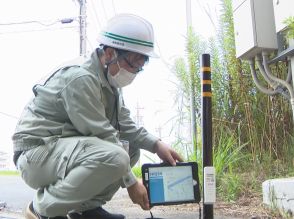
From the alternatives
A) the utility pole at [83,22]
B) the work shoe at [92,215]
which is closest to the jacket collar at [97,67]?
the work shoe at [92,215]

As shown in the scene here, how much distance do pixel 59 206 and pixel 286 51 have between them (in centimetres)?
176

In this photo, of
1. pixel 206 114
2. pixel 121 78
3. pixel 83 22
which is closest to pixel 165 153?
pixel 206 114

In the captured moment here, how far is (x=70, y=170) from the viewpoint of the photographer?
1.72 metres

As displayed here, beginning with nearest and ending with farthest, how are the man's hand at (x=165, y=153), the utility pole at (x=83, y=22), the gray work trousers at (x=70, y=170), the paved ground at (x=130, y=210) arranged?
the gray work trousers at (x=70, y=170)
the man's hand at (x=165, y=153)
the paved ground at (x=130, y=210)
the utility pole at (x=83, y=22)

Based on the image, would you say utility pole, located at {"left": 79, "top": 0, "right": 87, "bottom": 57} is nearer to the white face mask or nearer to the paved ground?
the paved ground

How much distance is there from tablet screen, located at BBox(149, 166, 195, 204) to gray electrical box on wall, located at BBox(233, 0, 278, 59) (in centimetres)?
129

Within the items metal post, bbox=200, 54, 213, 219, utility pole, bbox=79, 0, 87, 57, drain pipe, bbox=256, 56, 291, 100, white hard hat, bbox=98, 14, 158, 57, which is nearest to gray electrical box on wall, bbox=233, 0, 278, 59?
drain pipe, bbox=256, 56, 291, 100

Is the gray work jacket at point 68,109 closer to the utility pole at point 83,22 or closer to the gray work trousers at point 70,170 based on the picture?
the gray work trousers at point 70,170

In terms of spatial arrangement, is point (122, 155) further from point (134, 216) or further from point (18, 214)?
point (18, 214)

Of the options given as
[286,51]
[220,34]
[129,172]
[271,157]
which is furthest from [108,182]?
[220,34]

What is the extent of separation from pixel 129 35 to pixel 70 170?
2.34 ft

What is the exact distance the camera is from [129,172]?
181 cm

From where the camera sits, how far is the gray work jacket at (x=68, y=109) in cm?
178

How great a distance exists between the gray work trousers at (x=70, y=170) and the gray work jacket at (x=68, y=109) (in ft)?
0.18
